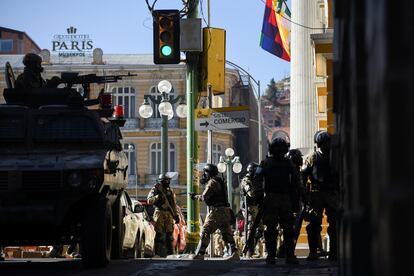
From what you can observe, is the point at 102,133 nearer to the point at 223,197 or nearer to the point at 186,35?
the point at 223,197

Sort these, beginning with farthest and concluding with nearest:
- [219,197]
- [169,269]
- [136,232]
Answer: [136,232]
[219,197]
[169,269]

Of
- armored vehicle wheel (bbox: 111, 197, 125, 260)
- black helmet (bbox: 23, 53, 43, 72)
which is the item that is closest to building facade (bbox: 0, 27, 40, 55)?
black helmet (bbox: 23, 53, 43, 72)

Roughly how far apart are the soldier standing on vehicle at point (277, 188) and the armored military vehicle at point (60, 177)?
184 centimetres

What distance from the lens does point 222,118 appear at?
58.5 feet

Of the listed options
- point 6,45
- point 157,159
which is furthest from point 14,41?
point 157,159

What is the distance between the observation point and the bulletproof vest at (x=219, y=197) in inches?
580

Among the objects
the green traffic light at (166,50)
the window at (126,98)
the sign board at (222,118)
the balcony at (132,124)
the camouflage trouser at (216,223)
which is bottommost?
the camouflage trouser at (216,223)

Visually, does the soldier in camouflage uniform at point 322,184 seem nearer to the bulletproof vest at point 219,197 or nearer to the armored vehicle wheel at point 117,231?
the bulletproof vest at point 219,197

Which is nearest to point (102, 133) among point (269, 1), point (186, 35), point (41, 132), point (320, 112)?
point (41, 132)

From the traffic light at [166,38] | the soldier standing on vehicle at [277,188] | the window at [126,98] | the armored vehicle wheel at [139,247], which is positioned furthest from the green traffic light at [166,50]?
the window at [126,98]

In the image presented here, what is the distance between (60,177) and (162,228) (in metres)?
9.99

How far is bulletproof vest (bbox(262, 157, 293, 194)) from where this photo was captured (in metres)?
12.0

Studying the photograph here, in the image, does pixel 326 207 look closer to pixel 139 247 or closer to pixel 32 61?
pixel 32 61

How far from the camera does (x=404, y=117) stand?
146cm
